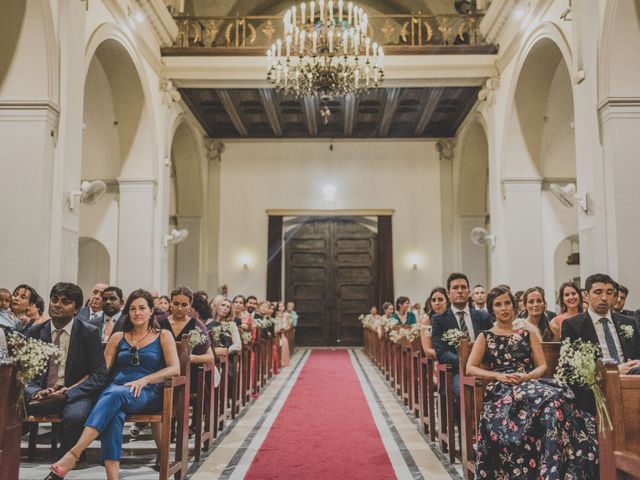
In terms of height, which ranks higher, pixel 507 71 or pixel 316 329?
pixel 507 71

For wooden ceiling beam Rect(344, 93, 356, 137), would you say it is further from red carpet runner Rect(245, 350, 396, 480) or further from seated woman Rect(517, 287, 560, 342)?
seated woman Rect(517, 287, 560, 342)

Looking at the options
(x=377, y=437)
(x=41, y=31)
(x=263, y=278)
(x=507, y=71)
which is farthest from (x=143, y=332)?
(x=263, y=278)

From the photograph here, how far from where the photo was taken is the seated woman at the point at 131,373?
411 centimetres

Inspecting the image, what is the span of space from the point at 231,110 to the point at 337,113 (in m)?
2.58

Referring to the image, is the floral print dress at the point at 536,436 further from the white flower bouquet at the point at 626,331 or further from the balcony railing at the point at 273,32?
the balcony railing at the point at 273,32

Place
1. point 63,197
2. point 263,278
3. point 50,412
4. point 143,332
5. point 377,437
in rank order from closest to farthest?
point 50,412 → point 143,332 → point 377,437 → point 63,197 → point 263,278

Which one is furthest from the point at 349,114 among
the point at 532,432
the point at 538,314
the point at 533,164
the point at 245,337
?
the point at 532,432

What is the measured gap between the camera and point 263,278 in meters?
17.4

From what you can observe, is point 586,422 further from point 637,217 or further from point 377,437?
point 637,217

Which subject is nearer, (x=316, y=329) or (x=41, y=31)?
(x=41, y=31)

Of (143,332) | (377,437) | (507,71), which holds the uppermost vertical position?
(507,71)

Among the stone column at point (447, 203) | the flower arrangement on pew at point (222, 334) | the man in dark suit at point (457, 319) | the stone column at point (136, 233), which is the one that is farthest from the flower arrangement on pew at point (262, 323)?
the stone column at point (447, 203)

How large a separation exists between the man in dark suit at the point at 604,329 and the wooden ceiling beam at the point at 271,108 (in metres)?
9.95

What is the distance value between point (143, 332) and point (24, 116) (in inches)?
156
